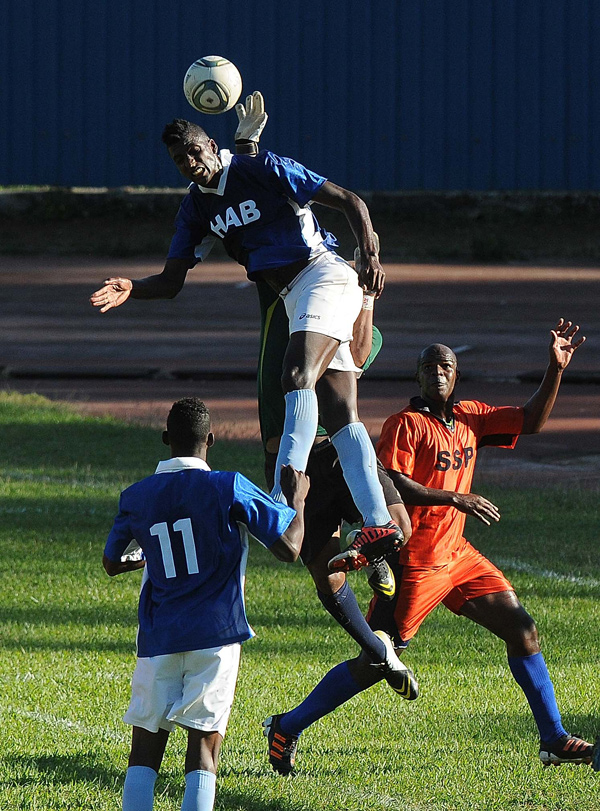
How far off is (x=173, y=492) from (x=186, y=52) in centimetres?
2995

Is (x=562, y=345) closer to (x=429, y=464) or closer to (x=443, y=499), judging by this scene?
(x=429, y=464)

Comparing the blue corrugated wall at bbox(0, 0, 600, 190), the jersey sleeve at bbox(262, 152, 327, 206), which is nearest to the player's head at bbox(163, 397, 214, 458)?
the jersey sleeve at bbox(262, 152, 327, 206)

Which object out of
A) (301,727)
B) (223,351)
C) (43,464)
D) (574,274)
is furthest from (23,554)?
(574,274)

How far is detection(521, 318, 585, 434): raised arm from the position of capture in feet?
19.9

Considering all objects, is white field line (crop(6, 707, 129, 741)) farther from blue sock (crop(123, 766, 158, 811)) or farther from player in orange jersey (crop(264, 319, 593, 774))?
blue sock (crop(123, 766, 158, 811))

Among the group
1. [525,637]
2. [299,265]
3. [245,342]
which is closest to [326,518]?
[525,637]

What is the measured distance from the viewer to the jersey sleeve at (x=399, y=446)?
595 cm

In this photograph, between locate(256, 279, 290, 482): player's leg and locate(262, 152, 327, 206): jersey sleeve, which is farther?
Result: locate(256, 279, 290, 482): player's leg

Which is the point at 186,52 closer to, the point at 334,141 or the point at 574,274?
the point at 334,141

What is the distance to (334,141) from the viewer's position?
33.0 meters

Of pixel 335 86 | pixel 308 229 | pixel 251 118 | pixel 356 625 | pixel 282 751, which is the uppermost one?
pixel 251 118

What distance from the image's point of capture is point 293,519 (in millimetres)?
4660

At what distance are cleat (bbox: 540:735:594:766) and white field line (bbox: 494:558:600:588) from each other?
3866mm

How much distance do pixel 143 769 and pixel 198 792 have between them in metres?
0.25
